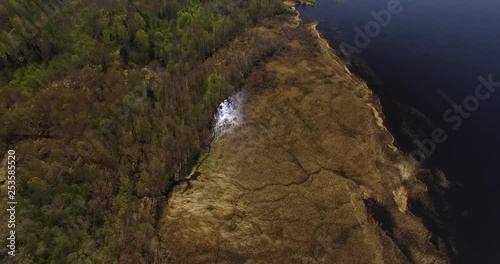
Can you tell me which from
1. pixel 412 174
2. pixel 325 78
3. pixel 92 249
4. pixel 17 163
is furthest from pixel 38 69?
pixel 412 174

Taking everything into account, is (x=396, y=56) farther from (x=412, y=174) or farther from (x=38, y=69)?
(x=38, y=69)

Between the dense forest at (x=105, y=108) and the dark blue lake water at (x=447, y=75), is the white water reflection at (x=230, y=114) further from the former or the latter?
the dark blue lake water at (x=447, y=75)

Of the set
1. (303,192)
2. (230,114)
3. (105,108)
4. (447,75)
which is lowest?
(105,108)

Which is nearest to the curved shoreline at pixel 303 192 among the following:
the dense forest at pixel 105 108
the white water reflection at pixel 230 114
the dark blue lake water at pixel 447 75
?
the white water reflection at pixel 230 114

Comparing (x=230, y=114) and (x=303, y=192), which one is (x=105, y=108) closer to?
(x=230, y=114)

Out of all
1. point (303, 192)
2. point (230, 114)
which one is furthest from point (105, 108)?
point (303, 192)
